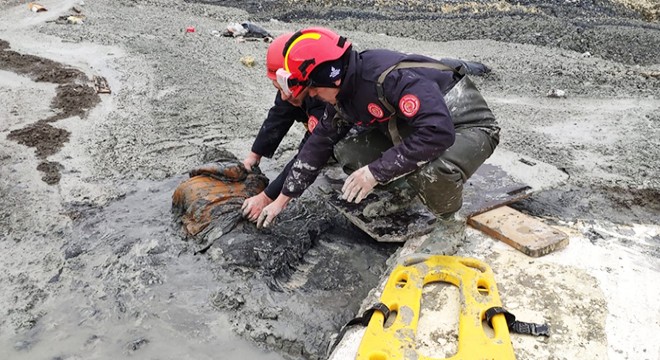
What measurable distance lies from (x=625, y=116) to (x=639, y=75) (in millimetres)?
1653

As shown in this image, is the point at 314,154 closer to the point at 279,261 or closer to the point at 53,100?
the point at 279,261

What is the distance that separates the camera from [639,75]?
21.1 ft

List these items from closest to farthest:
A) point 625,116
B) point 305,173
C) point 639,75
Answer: point 305,173 → point 625,116 → point 639,75

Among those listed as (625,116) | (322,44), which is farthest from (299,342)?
(625,116)

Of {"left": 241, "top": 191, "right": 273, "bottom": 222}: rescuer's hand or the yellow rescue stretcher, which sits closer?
the yellow rescue stretcher

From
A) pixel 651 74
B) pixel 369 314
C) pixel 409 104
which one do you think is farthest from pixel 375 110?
Answer: pixel 651 74

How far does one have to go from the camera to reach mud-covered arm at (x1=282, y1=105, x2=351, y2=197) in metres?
3.01

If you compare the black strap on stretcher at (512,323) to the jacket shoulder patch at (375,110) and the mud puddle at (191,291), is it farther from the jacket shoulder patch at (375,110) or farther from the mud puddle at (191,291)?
the jacket shoulder patch at (375,110)

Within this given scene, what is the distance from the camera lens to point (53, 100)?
5520mm

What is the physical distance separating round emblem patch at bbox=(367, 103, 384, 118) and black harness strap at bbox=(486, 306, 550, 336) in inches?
41.8

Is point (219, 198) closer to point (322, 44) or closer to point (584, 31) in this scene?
point (322, 44)

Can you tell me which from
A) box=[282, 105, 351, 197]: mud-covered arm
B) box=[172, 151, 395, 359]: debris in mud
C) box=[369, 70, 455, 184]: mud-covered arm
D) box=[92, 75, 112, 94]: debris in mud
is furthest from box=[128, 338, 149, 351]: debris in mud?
Answer: box=[92, 75, 112, 94]: debris in mud

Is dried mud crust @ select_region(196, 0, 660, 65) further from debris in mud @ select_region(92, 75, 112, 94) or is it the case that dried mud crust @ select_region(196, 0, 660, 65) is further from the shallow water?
the shallow water

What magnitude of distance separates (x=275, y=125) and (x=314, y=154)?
79 centimetres
